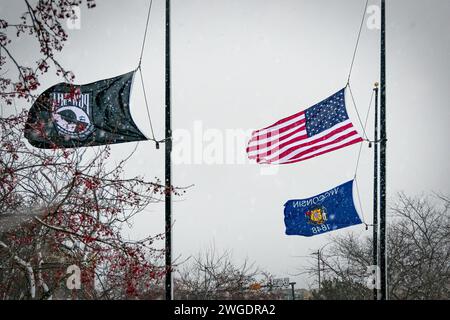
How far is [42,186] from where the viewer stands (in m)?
10.9

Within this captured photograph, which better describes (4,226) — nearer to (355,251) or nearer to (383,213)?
(383,213)

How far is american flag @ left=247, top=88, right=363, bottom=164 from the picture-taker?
10586 millimetres

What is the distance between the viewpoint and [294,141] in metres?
11.2

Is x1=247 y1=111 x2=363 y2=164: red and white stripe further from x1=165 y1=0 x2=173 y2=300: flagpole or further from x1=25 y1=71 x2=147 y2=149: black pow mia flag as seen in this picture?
x1=25 y1=71 x2=147 y2=149: black pow mia flag

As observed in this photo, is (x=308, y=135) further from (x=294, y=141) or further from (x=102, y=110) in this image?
(x=102, y=110)

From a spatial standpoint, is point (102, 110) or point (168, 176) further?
point (102, 110)

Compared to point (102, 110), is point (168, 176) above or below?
below

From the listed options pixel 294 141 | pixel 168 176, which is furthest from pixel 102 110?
pixel 294 141

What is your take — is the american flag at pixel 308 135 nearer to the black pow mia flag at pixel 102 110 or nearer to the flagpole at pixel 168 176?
the flagpole at pixel 168 176

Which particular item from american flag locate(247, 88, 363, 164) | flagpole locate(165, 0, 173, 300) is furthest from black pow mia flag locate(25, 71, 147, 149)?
american flag locate(247, 88, 363, 164)

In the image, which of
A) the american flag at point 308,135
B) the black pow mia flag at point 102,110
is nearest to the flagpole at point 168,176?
the black pow mia flag at point 102,110

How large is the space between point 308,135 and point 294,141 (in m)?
0.34
